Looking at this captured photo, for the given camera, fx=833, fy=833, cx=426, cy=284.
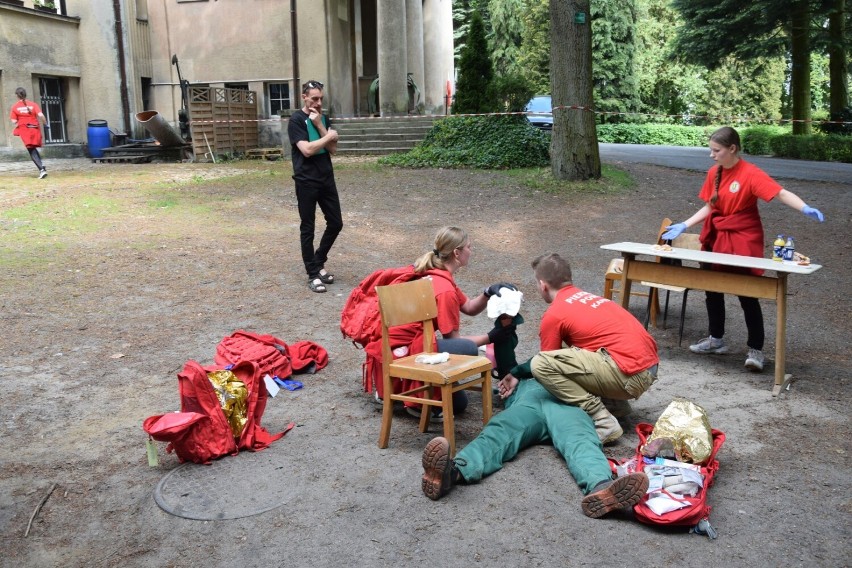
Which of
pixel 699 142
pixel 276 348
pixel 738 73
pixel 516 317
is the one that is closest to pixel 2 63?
pixel 276 348

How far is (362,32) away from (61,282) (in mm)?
22392

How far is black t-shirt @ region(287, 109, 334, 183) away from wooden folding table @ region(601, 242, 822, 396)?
333 centimetres

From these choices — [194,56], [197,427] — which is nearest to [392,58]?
[194,56]

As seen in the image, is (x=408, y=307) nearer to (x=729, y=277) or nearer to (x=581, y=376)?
(x=581, y=376)

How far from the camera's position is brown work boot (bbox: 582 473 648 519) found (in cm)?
376

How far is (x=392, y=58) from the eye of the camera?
22047 mm

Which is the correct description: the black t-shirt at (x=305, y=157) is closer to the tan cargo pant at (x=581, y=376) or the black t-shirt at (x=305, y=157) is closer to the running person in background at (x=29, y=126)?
the tan cargo pant at (x=581, y=376)

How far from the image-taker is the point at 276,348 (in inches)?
242

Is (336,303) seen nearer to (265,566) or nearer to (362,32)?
(265,566)

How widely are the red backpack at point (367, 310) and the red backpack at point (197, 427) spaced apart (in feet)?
2.98

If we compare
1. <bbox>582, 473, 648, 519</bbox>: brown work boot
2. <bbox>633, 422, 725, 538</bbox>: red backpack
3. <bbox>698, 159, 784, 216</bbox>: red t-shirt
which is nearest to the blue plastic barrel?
<bbox>698, 159, 784, 216</bbox>: red t-shirt

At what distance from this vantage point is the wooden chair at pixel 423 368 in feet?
14.8

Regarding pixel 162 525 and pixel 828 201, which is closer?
pixel 162 525

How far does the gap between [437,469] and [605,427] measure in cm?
120
